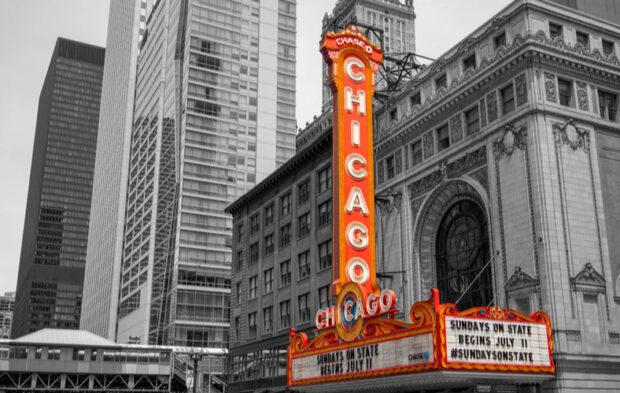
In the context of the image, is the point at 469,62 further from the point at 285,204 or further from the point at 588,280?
the point at 285,204

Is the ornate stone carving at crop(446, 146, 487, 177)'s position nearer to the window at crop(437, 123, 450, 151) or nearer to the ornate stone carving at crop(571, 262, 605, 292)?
the window at crop(437, 123, 450, 151)

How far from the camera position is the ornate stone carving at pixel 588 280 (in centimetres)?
3139

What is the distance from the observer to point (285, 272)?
59.9m

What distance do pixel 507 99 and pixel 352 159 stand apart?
345 inches

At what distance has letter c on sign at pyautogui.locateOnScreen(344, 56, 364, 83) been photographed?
40781 mm

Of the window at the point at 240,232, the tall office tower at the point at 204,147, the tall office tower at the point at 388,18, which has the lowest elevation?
the window at the point at 240,232

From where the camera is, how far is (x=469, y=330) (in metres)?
27.6

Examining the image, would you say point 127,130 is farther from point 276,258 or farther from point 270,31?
point 276,258

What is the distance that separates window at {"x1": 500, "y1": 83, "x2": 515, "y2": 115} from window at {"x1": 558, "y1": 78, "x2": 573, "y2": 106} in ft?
7.17

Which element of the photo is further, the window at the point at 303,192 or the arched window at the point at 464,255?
the window at the point at 303,192

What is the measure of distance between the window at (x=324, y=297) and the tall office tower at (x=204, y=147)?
57414 mm

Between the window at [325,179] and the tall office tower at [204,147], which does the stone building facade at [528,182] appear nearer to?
the window at [325,179]

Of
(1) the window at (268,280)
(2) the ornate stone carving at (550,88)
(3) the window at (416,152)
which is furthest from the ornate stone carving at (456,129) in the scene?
(1) the window at (268,280)

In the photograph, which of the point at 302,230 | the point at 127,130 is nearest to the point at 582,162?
the point at 302,230
